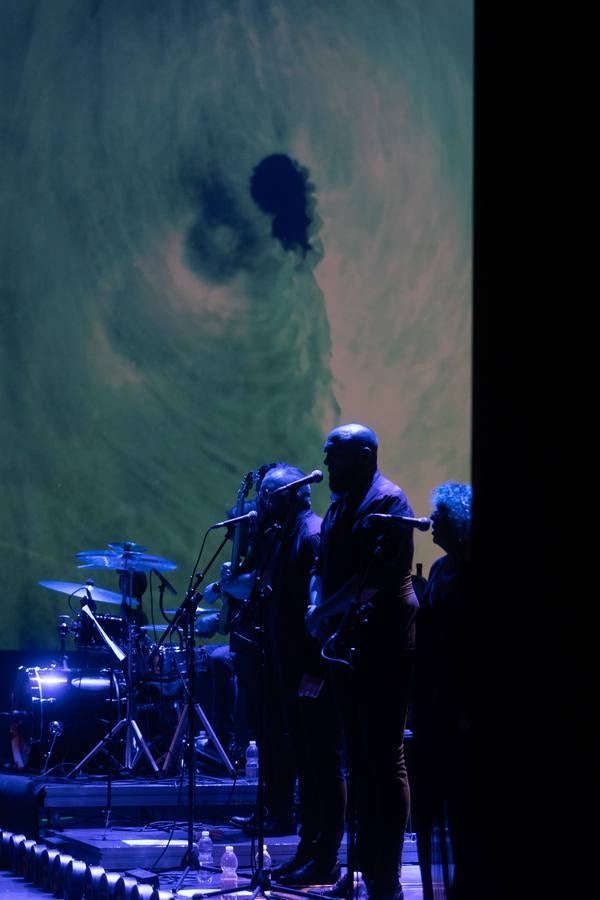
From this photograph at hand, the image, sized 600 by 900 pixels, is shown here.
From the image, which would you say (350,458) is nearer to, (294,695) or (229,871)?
(294,695)

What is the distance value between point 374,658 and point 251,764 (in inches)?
163

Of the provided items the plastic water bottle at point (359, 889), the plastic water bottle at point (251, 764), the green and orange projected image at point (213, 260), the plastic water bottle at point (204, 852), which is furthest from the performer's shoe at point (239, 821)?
the green and orange projected image at point (213, 260)

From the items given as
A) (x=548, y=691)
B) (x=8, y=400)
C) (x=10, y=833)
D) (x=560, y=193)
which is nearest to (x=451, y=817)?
(x=548, y=691)

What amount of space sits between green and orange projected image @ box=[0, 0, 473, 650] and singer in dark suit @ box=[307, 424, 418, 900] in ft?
19.5

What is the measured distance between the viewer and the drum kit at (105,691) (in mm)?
7852

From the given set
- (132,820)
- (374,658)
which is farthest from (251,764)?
(374,658)

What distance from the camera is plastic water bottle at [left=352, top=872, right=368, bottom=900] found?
4075mm

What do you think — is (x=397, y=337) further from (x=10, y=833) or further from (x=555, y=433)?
(x=555, y=433)

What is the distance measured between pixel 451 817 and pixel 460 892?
132 cm

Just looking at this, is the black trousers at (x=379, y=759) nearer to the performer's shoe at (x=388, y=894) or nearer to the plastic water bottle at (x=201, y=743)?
the performer's shoe at (x=388, y=894)

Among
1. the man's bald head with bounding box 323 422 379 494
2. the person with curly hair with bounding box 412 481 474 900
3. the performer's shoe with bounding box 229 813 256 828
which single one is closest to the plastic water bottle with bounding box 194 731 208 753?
the performer's shoe with bounding box 229 813 256 828

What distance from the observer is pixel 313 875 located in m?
4.44

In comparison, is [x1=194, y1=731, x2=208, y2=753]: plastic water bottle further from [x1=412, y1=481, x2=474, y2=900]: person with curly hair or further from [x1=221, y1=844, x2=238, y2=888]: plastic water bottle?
[x1=412, y1=481, x2=474, y2=900]: person with curly hair

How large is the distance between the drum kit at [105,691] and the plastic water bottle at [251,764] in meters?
0.38
